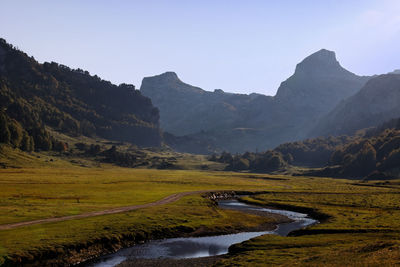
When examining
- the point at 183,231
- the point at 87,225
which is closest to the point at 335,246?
the point at 183,231

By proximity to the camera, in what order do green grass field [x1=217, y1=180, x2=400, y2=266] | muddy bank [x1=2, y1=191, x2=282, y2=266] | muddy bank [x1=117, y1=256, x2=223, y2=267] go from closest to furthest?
green grass field [x1=217, y1=180, x2=400, y2=266], muddy bank [x1=2, y1=191, x2=282, y2=266], muddy bank [x1=117, y1=256, x2=223, y2=267]

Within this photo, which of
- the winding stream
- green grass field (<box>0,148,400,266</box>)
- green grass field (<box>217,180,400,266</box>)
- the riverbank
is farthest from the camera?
the winding stream

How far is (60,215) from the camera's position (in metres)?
68.4

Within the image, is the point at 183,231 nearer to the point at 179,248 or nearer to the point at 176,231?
the point at 176,231

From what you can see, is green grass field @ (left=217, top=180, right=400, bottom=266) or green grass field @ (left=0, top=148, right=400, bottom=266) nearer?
green grass field @ (left=217, top=180, right=400, bottom=266)

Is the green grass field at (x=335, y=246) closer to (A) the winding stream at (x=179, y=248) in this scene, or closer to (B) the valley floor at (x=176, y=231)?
(B) the valley floor at (x=176, y=231)

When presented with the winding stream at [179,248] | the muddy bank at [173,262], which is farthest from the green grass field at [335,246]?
the winding stream at [179,248]

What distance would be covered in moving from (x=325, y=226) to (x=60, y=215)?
5213 cm

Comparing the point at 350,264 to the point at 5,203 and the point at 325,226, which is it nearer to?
the point at 325,226

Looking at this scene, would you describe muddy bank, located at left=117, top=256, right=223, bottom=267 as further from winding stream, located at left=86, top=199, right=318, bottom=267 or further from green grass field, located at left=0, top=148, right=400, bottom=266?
green grass field, located at left=0, top=148, right=400, bottom=266

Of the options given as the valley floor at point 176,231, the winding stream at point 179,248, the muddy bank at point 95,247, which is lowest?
the winding stream at point 179,248

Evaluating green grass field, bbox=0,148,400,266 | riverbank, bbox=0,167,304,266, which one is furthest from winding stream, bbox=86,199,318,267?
green grass field, bbox=0,148,400,266

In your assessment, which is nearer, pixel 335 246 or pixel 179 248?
pixel 335 246

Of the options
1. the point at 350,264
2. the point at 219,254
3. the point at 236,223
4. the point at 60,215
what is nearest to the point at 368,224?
the point at 236,223
